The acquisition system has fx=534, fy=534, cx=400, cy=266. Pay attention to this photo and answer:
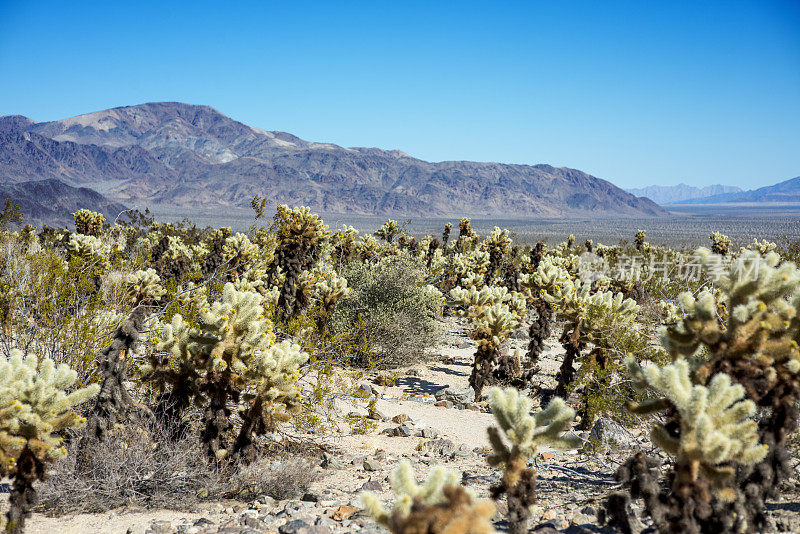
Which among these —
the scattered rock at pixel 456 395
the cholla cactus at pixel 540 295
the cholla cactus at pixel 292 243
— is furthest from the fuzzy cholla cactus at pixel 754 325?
the cholla cactus at pixel 292 243

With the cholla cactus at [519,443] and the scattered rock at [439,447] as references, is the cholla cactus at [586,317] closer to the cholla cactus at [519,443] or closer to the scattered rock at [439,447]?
the scattered rock at [439,447]

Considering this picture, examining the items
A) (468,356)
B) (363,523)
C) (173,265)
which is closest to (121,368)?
(363,523)

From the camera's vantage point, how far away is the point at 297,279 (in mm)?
11984

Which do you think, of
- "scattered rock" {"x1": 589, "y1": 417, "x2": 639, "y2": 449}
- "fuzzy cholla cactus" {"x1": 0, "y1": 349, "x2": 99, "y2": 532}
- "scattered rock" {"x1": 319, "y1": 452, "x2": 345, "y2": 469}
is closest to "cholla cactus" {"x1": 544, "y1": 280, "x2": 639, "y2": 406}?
"scattered rock" {"x1": 589, "y1": 417, "x2": 639, "y2": 449}

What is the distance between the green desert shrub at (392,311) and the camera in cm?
1274

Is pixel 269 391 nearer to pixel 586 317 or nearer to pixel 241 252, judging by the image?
pixel 586 317

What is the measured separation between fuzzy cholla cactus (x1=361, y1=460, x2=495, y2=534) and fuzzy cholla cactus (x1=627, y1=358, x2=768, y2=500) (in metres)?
1.59

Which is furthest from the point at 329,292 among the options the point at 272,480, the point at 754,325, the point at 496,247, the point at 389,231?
the point at 389,231

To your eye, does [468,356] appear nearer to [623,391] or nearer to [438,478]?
[623,391]

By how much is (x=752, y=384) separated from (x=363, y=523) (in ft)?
10.5

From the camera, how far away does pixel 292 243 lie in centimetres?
1152

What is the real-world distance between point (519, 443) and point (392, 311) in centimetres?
963

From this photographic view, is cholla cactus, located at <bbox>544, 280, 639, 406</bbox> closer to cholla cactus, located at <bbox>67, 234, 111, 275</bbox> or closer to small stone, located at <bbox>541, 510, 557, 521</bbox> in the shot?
small stone, located at <bbox>541, 510, 557, 521</bbox>

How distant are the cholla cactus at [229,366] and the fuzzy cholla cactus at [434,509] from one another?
2.83 m
